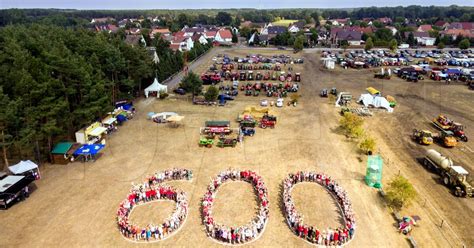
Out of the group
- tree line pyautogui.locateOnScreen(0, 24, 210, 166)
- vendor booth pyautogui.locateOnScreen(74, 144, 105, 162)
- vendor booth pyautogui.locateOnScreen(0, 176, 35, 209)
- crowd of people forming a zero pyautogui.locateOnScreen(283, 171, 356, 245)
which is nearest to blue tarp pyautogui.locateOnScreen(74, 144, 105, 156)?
vendor booth pyautogui.locateOnScreen(74, 144, 105, 162)

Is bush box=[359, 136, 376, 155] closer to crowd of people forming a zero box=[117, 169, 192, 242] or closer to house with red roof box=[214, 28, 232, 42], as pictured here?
crowd of people forming a zero box=[117, 169, 192, 242]

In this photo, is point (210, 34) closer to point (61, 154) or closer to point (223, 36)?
point (223, 36)

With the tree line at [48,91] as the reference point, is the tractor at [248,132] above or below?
below

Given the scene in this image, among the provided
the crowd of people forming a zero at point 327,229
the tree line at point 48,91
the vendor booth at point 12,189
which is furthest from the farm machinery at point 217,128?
the vendor booth at point 12,189

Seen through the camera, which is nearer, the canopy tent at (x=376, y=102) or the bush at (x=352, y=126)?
the bush at (x=352, y=126)

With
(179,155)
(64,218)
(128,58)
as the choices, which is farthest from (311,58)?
(64,218)

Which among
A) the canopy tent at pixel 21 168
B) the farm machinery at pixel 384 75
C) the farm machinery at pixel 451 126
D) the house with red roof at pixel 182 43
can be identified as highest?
the house with red roof at pixel 182 43

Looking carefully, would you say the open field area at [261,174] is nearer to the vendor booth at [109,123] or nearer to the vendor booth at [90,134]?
the vendor booth at [109,123]
